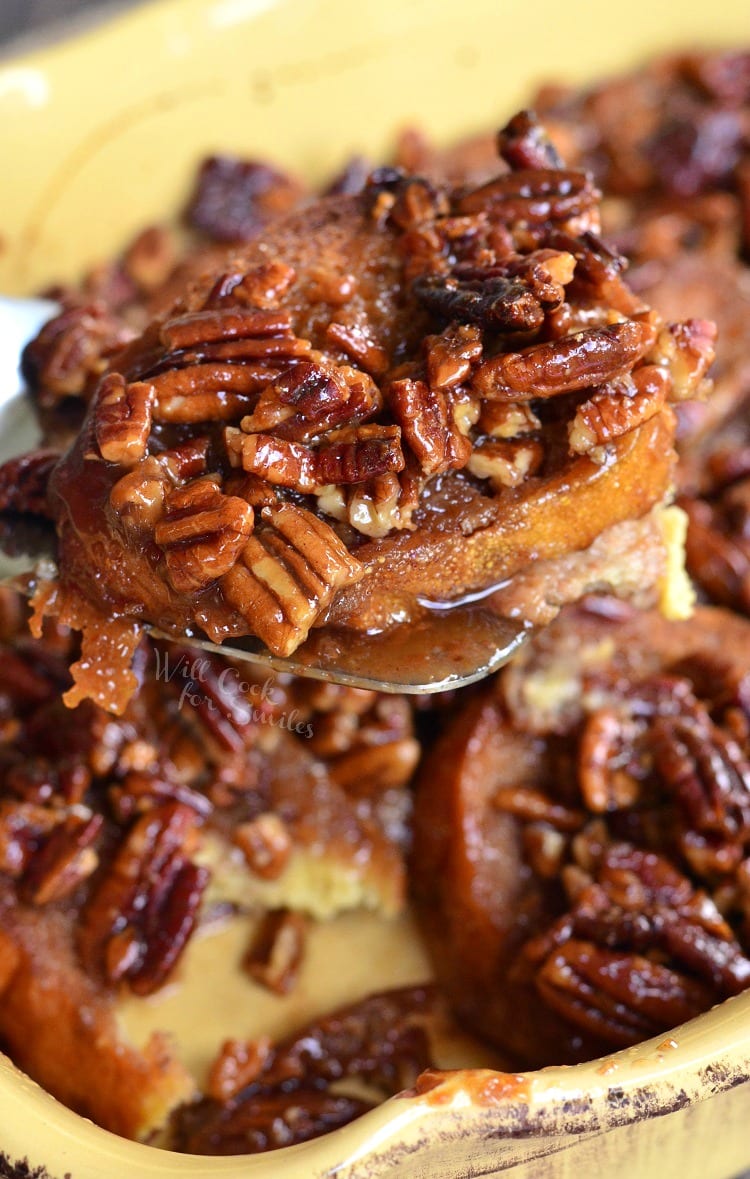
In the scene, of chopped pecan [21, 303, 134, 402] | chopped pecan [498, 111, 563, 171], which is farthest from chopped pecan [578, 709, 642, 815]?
chopped pecan [21, 303, 134, 402]

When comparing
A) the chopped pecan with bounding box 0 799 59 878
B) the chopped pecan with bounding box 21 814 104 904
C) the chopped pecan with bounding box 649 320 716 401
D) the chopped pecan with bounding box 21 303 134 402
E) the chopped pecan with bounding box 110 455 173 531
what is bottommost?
the chopped pecan with bounding box 21 814 104 904

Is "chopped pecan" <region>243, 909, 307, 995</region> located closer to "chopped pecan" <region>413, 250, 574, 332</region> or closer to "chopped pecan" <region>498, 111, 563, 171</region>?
"chopped pecan" <region>413, 250, 574, 332</region>

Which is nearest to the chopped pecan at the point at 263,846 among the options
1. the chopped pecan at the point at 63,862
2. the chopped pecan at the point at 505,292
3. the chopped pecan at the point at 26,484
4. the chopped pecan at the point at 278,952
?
the chopped pecan at the point at 278,952

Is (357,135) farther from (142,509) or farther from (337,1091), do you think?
(337,1091)

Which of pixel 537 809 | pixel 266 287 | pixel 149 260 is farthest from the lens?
pixel 149 260

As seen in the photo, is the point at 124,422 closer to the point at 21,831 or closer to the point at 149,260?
the point at 21,831

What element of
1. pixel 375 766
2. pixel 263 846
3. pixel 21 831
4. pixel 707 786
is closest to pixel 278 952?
pixel 263 846

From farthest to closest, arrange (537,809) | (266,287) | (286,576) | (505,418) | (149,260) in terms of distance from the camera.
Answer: (149,260) → (537,809) → (266,287) → (505,418) → (286,576)

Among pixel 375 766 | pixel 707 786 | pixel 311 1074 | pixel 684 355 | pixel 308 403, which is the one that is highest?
pixel 308 403
